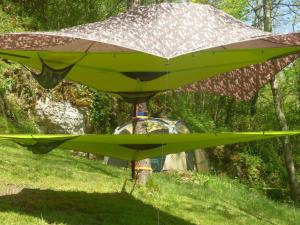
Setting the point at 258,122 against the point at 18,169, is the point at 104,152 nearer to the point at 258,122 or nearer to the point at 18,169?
the point at 18,169

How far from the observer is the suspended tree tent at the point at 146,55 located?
12.8 feet

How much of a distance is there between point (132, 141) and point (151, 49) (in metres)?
0.91

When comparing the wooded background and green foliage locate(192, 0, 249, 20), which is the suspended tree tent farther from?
green foliage locate(192, 0, 249, 20)

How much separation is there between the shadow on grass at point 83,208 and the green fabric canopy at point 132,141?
2.20 feet

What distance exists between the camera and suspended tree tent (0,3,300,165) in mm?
3893

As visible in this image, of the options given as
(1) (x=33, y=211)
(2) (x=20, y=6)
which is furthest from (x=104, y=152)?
(2) (x=20, y=6)

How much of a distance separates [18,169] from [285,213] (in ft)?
15.8

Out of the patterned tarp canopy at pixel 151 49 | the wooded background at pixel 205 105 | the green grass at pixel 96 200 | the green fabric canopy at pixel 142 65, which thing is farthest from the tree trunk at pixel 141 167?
Answer: the wooded background at pixel 205 105

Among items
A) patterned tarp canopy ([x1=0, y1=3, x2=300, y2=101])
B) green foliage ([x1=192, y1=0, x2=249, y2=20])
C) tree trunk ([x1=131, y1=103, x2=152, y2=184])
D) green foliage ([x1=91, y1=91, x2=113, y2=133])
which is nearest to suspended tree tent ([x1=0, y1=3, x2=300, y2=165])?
patterned tarp canopy ([x1=0, y1=3, x2=300, y2=101])

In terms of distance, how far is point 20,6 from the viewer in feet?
44.3

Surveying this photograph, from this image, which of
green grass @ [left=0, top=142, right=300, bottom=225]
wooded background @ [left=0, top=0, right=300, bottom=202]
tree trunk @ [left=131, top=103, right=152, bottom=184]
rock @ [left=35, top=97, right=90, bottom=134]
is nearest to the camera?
green grass @ [left=0, top=142, right=300, bottom=225]

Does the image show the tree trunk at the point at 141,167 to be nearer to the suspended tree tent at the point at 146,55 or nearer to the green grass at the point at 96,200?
the green grass at the point at 96,200

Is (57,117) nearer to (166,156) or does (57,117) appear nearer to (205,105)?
(166,156)

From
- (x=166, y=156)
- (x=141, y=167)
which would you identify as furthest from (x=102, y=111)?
(x=141, y=167)
